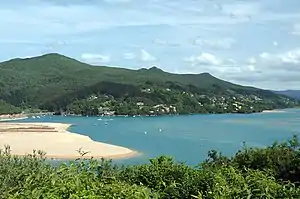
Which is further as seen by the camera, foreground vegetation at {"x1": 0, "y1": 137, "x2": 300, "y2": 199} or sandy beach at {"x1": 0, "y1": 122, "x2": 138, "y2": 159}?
sandy beach at {"x1": 0, "y1": 122, "x2": 138, "y2": 159}

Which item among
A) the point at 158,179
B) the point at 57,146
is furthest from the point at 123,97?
the point at 158,179

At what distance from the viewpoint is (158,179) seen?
1295 cm

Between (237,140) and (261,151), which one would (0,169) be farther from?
(237,140)

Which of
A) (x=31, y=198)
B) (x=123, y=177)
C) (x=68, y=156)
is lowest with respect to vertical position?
(x=68, y=156)

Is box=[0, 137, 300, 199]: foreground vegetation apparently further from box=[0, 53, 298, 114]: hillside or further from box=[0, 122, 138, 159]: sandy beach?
box=[0, 53, 298, 114]: hillside

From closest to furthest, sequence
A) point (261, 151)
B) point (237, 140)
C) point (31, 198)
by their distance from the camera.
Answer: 1. point (31, 198)
2. point (261, 151)
3. point (237, 140)

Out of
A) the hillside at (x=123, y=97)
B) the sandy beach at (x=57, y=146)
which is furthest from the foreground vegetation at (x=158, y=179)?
the hillside at (x=123, y=97)

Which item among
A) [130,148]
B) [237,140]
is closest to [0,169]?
[130,148]

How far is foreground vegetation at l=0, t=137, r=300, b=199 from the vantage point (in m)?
7.22

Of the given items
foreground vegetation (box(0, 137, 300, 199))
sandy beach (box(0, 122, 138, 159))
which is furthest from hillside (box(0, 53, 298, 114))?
foreground vegetation (box(0, 137, 300, 199))

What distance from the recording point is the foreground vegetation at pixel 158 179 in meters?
7.22

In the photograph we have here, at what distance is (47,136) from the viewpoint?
214 feet

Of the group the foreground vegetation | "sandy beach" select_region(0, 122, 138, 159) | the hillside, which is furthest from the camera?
the hillside

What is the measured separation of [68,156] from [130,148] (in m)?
9.47
